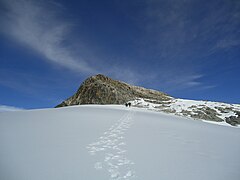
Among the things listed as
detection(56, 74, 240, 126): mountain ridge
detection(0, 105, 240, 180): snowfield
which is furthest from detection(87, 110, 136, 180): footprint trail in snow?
detection(56, 74, 240, 126): mountain ridge

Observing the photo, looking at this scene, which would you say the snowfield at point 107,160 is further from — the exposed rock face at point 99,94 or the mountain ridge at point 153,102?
the exposed rock face at point 99,94

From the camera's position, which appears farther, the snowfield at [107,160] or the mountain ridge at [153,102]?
the mountain ridge at [153,102]

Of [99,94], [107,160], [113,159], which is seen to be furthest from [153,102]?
[107,160]

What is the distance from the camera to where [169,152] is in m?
5.79

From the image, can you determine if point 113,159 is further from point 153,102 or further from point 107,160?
point 153,102

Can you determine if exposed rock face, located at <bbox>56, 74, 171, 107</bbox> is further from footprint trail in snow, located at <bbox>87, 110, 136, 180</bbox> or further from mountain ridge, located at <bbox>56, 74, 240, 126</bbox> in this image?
footprint trail in snow, located at <bbox>87, 110, 136, 180</bbox>

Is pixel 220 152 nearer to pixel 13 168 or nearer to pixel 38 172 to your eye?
pixel 38 172

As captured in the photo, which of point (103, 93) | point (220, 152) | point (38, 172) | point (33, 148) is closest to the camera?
point (38, 172)

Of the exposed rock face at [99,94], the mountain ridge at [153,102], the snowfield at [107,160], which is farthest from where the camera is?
the exposed rock face at [99,94]

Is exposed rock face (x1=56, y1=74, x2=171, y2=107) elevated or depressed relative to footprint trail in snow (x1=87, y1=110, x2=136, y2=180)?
elevated

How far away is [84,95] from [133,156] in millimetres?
51434

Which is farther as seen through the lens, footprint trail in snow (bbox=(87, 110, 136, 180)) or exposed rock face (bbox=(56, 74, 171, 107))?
exposed rock face (bbox=(56, 74, 171, 107))

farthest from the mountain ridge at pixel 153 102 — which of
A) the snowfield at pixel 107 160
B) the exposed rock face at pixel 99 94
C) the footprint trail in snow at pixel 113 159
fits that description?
the footprint trail in snow at pixel 113 159

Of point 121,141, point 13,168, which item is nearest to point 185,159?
point 121,141
